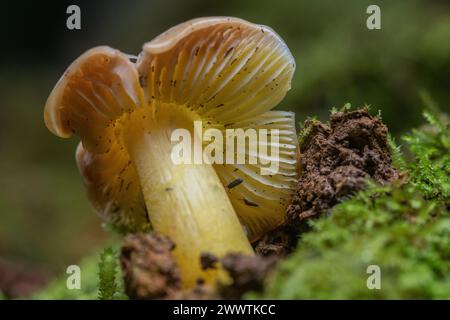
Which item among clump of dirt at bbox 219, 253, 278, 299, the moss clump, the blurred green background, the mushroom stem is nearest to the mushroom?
the mushroom stem

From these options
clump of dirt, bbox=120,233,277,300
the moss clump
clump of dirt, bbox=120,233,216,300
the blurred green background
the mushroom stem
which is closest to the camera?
the moss clump

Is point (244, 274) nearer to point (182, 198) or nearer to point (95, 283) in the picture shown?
point (182, 198)

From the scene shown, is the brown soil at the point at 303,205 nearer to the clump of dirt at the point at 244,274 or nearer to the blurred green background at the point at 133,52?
the clump of dirt at the point at 244,274

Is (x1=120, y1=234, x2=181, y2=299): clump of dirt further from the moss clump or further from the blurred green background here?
the blurred green background

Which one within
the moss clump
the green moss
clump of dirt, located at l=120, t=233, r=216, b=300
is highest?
the moss clump

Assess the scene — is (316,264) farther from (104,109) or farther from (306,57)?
(306,57)

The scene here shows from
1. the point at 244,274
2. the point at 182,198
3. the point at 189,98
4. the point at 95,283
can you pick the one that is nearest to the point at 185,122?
the point at 189,98

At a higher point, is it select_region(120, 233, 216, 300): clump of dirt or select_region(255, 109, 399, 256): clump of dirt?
select_region(255, 109, 399, 256): clump of dirt
